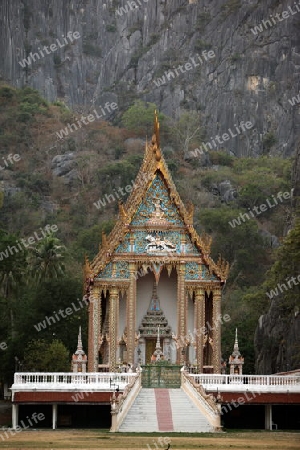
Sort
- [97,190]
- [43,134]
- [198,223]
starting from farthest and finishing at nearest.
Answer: [43,134] < [97,190] < [198,223]

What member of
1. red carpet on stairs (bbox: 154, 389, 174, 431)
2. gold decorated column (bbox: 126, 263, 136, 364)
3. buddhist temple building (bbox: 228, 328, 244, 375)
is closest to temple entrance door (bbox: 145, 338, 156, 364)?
gold decorated column (bbox: 126, 263, 136, 364)

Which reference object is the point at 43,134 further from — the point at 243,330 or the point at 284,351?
the point at 284,351

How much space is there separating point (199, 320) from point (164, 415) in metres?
15.1

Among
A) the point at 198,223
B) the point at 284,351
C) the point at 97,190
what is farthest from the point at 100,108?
the point at 284,351

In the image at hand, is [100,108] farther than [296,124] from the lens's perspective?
Yes

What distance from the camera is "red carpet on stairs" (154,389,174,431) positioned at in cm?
4856

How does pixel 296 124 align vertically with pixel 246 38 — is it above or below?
below

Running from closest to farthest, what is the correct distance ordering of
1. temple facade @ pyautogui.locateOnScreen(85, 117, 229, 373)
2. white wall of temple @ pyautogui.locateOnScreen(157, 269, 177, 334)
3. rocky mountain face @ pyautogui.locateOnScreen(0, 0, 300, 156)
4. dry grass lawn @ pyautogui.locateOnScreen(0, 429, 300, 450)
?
dry grass lawn @ pyautogui.locateOnScreen(0, 429, 300, 450) → temple facade @ pyautogui.locateOnScreen(85, 117, 229, 373) → white wall of temple @ pyautogui.locateOnScreen(157, 269, 177, 334) → rocky mountain face @ pyautogui.locateOnScreen(0, 0, 300, 156)

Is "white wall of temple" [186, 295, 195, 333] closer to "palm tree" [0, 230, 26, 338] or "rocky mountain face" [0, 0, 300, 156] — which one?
"palm tree" [0, 230, 26, 338]

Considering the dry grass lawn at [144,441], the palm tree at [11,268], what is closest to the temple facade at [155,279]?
the dry grass lawn at [144,441]

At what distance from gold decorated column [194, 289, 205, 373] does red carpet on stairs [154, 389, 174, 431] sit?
1088 centimetres

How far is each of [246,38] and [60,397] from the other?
414ft

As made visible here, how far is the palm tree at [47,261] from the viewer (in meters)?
92.9

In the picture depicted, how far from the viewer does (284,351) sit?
66.4 metres
